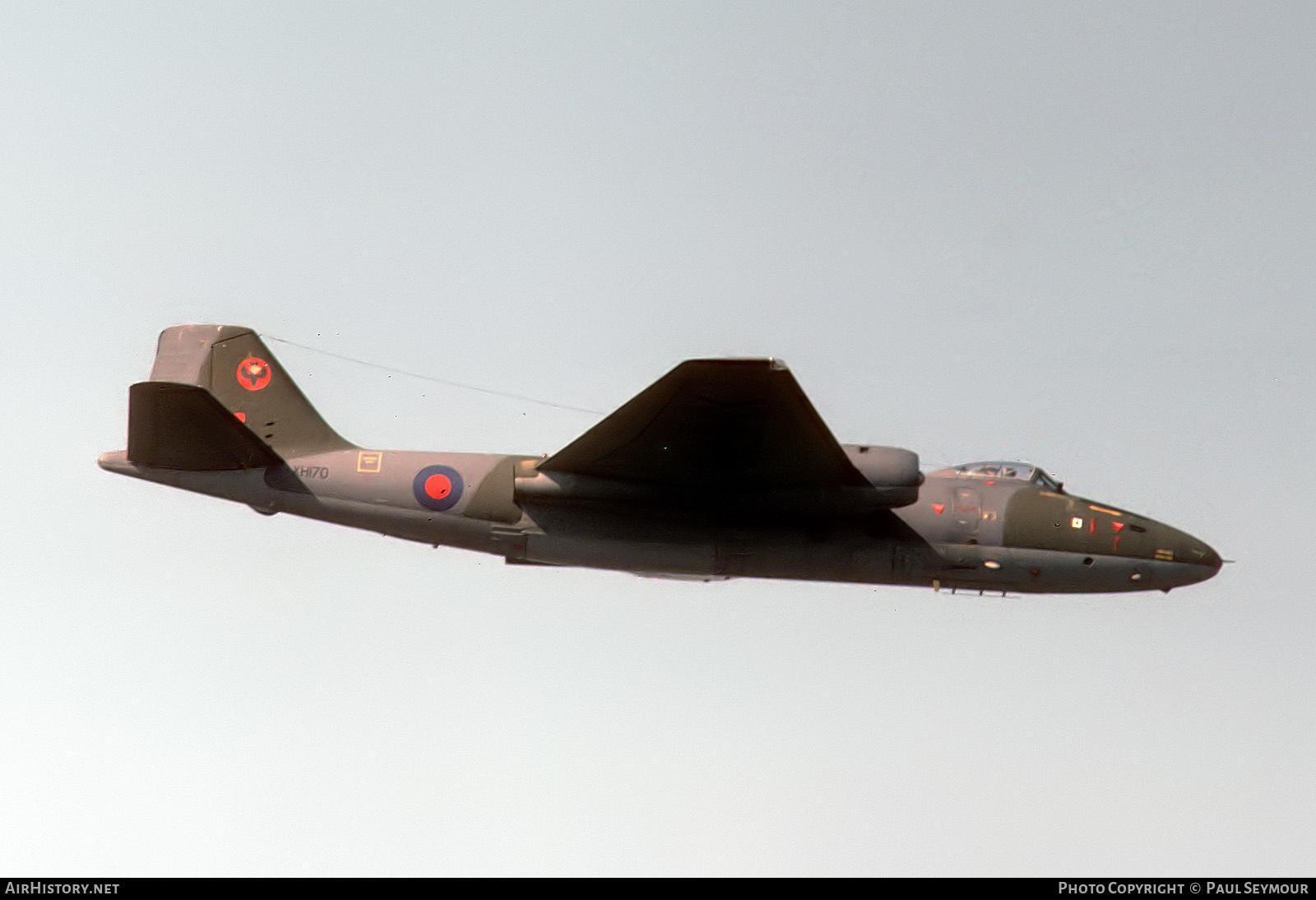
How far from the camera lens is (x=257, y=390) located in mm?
27094

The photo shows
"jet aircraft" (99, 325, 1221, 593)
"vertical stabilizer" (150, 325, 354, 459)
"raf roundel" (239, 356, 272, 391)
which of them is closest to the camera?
"jet aircraft" (99, 325, 1221, 593)

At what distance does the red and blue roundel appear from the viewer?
23.7 meters

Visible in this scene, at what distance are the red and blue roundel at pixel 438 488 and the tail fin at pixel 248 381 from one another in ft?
7.26

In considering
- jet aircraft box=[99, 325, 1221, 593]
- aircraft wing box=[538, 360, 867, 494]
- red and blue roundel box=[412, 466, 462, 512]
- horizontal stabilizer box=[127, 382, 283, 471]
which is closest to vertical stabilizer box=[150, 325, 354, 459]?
jet aircraft box=[99, 325, 1221, 593]

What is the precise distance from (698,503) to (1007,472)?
19.3ft

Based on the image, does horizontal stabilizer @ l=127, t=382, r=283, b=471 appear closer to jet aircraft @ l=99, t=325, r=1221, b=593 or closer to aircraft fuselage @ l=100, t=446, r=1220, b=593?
jet aircraft @ l=99, t=325, r=1221, b=593

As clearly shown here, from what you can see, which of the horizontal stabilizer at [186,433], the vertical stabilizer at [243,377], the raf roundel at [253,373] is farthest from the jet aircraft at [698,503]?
the raf roundel at [253,373]

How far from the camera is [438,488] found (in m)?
23.8

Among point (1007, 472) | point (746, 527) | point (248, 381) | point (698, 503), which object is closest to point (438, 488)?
point (698, 503)

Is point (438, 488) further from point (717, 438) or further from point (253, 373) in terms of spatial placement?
point (253, 373)

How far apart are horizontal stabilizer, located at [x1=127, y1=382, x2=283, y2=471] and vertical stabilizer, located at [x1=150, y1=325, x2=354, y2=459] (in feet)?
4.58
